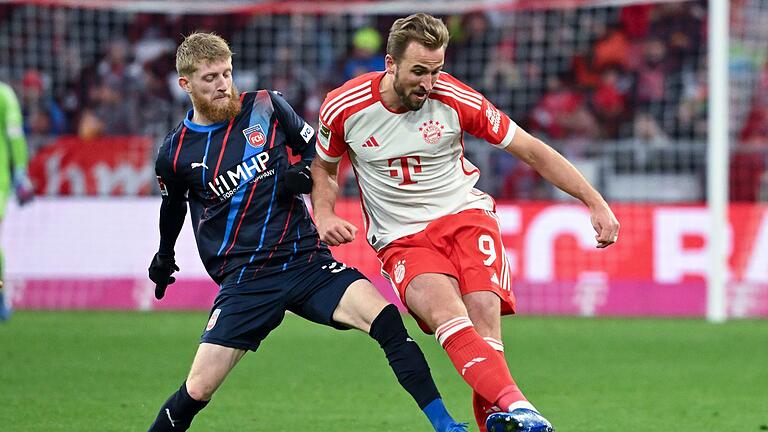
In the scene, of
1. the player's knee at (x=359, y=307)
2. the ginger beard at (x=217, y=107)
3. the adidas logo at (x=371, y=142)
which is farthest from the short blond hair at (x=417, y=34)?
the player's knee at (x=359, y=307)

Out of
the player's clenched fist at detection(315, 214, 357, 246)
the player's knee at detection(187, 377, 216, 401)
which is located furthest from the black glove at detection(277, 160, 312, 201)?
the player's knee at detection(187, 377, 216, 401)

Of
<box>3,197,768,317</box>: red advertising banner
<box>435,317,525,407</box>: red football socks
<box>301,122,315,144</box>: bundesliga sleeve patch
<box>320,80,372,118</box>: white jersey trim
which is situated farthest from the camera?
<box>3,197,768,317</box>: red advertising banner

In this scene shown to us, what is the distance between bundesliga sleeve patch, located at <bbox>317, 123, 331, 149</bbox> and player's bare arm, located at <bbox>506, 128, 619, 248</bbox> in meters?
0.82

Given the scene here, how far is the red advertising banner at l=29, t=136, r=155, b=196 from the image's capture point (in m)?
14.4

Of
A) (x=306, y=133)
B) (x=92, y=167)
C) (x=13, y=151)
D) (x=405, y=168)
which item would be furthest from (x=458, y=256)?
(x=92, y=167)

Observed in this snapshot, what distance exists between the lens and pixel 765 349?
35.7 feet

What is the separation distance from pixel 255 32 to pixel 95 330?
19.4 ft

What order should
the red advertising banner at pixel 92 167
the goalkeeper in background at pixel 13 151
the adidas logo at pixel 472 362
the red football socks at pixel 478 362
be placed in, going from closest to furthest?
the red football socks at pixel 478 362 < the adidas logo at pixel 472 362 < the goalkeeper in background at pixel 13 151 < the red advertising banner at pixel 92 167

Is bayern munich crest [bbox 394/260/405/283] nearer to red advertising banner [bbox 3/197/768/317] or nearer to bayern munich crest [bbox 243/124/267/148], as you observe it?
bayern munich crest [bbox 243/124/267/148]

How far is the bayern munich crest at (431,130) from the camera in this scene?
596 cm

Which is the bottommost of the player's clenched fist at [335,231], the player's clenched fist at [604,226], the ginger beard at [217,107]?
the player's clenched fist at [335,231]

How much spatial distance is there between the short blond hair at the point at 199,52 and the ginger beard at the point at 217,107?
135mm

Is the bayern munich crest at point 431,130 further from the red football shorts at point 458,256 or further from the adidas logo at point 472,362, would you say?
the adidas logo at point 472,362

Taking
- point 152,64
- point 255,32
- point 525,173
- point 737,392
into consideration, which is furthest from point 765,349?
point 152,64
